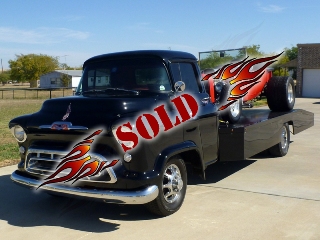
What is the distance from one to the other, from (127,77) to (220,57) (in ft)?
10.9

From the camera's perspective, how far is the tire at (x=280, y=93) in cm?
945

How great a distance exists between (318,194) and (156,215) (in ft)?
8.36

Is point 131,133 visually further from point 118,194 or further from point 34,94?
point 34,94

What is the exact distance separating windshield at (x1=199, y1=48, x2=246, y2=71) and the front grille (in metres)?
4.25

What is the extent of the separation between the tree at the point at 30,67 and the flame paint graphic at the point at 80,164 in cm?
8831

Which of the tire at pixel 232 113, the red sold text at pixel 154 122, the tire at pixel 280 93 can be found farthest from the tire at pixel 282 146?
the red sold text at pixel 154 122

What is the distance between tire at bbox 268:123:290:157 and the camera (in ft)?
30.0

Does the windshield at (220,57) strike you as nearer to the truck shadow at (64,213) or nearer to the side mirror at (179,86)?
the side mirror at (179,86)

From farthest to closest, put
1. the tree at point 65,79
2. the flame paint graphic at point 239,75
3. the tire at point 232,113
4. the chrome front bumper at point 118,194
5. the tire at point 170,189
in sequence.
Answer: the tree at point 65,79 < the flame paint graphic at point 239,75 < the tire at point 232,113 < the tire at point 170,189 < the chrome front bumper at point 118,194

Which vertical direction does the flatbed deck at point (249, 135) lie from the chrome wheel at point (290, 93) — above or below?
below

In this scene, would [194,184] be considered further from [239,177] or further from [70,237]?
[70,237]

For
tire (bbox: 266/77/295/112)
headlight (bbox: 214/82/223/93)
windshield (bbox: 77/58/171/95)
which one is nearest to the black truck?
windshield (bbox: 77/58/171/95)

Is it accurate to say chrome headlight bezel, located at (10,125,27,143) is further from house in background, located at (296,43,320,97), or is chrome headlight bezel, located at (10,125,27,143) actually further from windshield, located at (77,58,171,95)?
house in background, located at (296,43,320,97)

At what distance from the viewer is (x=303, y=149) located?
1030cm
